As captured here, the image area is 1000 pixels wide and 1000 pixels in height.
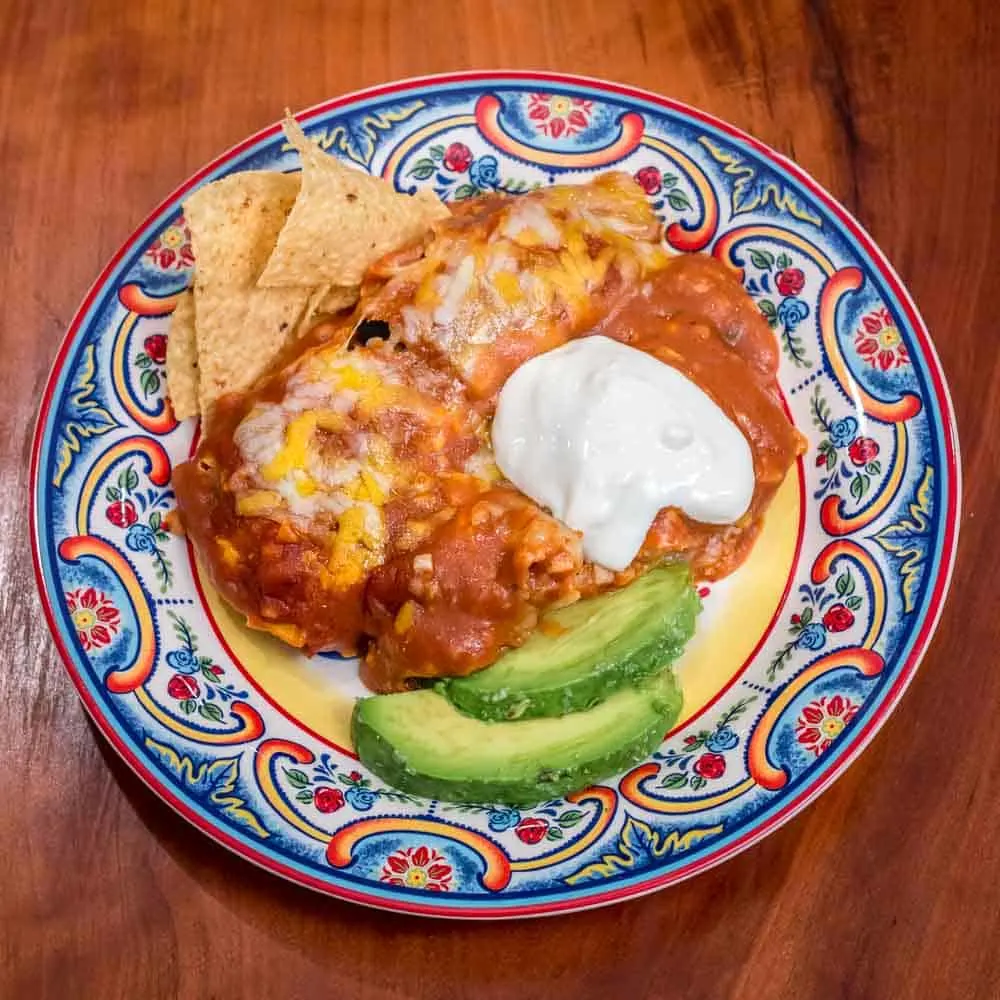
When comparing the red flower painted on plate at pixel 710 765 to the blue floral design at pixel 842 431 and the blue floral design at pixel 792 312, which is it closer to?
the blue floral design at pixel 842 431

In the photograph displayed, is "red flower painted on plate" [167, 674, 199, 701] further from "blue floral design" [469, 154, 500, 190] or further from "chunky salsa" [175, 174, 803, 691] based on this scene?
"blue floral design" [469, 154, 500, 190]

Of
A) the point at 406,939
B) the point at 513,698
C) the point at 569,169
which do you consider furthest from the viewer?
the point at 569,169

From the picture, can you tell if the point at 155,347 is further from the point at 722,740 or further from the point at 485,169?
the point at 722,740

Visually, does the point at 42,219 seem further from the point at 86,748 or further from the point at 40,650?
the point at 86,748

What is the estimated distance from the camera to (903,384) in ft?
8.82

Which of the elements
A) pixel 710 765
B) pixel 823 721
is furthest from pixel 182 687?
pixel 823 721

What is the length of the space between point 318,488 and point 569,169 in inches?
45.4

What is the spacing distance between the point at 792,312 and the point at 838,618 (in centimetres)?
79

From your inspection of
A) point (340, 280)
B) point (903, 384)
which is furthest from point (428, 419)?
point (903, 384)

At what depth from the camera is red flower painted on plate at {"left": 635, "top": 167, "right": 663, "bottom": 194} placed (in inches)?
115

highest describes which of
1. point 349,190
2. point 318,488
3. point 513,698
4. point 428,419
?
point 349,190

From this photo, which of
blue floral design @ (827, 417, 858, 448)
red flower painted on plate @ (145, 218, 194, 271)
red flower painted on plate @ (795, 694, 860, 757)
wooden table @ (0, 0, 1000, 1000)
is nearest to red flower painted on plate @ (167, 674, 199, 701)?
wooden table @ (0, 0, 1000, 1000)

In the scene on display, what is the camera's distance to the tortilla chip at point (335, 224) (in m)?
2.49

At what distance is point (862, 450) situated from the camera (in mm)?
2691
